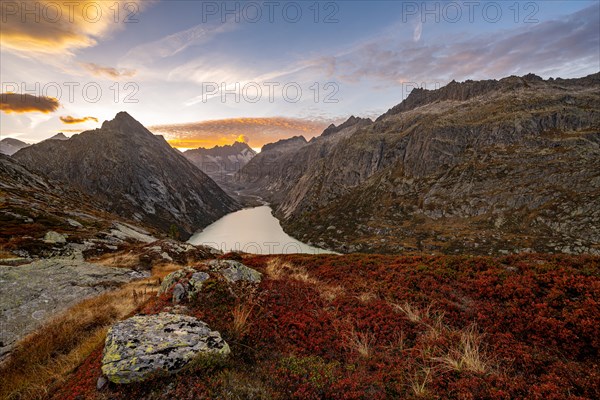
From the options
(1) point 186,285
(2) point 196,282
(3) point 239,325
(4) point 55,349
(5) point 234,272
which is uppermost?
(2) point 196,282

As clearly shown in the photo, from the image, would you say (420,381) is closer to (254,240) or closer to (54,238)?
(54,238)

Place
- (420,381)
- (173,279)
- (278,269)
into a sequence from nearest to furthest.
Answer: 1. (420,381)
2. (173,279)
3. (278,269)

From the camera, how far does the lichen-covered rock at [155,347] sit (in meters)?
7.12

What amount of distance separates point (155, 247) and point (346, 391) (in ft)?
145

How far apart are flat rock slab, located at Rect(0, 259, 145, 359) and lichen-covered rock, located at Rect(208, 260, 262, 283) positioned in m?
9.97

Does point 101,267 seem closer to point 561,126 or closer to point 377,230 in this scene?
point 377,230

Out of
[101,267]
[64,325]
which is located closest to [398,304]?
[64,325]

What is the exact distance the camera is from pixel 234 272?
15.6 metres

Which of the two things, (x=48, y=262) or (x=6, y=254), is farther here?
(x=6, y=254)

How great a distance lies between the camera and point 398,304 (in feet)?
41.8

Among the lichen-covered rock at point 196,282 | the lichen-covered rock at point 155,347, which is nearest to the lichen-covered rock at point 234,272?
the lichen-covered rock at point 196,282

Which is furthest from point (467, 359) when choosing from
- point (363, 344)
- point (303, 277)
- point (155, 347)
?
point (303, 277)

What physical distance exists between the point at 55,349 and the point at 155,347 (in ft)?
26.5

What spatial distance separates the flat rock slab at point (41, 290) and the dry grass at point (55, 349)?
144 cm
